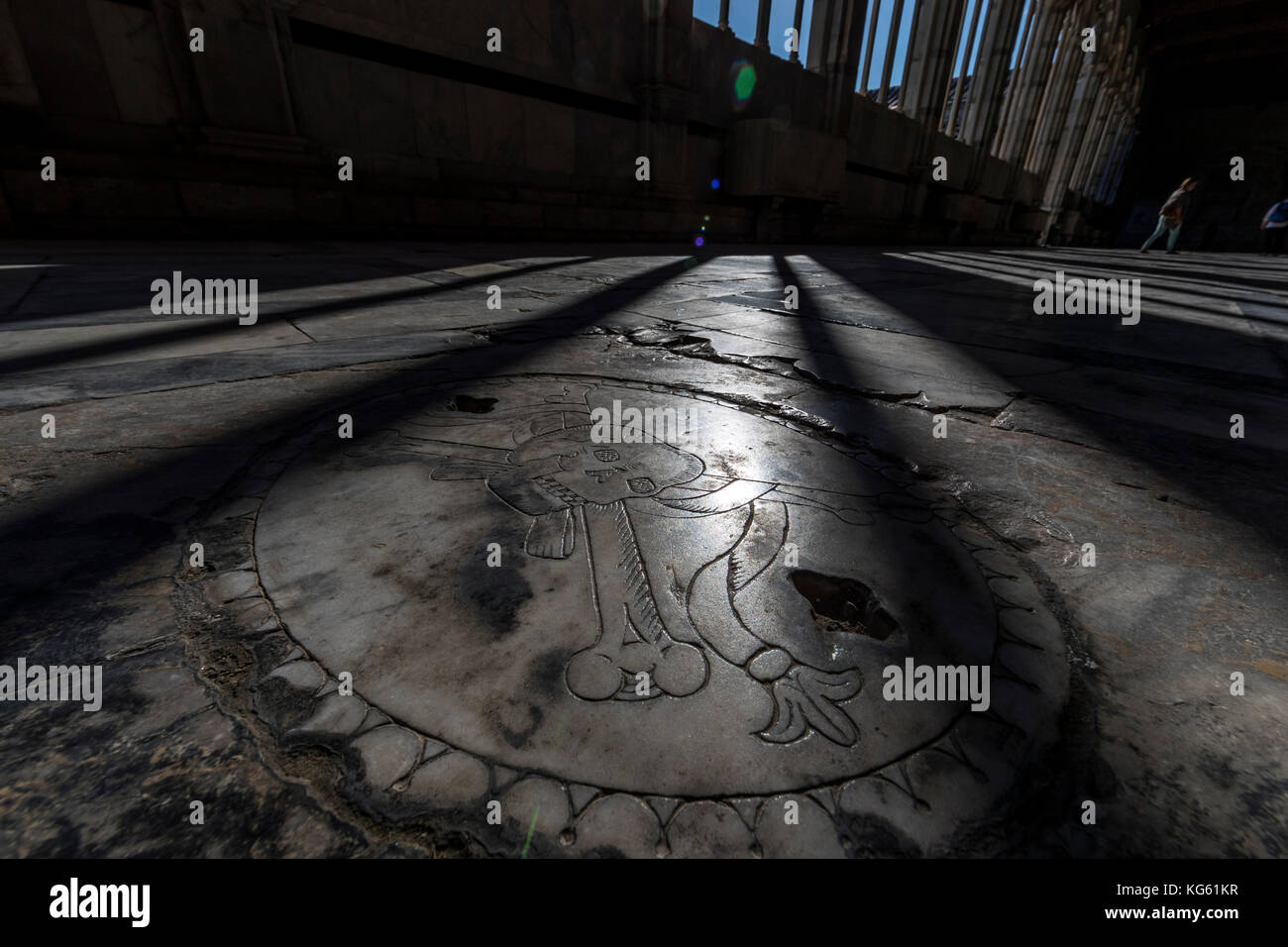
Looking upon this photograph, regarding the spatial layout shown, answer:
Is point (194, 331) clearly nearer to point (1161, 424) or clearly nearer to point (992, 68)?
point (1161, 424)

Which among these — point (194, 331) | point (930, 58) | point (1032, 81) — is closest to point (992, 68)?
point (930, 58)

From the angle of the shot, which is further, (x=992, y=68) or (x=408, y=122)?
(x=992, y=68)

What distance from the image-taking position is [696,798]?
1.68ft

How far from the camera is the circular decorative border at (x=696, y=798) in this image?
0.49m

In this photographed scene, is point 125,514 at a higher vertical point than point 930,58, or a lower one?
lower

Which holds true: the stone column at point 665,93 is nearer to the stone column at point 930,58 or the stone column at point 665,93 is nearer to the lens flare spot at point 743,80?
the lens flare spot at point 743,80

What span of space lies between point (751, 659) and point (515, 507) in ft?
1.66

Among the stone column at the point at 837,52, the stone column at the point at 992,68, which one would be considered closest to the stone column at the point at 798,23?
the stone column at the point at 837,52

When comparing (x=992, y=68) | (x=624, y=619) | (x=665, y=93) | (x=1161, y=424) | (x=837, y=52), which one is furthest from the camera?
(x=992, y=68)

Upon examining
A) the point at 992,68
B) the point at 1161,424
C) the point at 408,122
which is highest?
the point at 992,68

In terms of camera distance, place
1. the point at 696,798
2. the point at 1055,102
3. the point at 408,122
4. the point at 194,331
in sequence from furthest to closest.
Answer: the point at 1055,102, the point at 408,122, the point at 194,331, the point at 696,798

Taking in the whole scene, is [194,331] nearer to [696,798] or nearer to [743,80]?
[696,798]

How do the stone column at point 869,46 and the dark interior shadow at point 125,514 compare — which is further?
the stone column at point 869,46

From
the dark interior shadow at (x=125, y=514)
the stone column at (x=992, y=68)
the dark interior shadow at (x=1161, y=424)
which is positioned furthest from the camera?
the stone column at (x=992, y=68)
